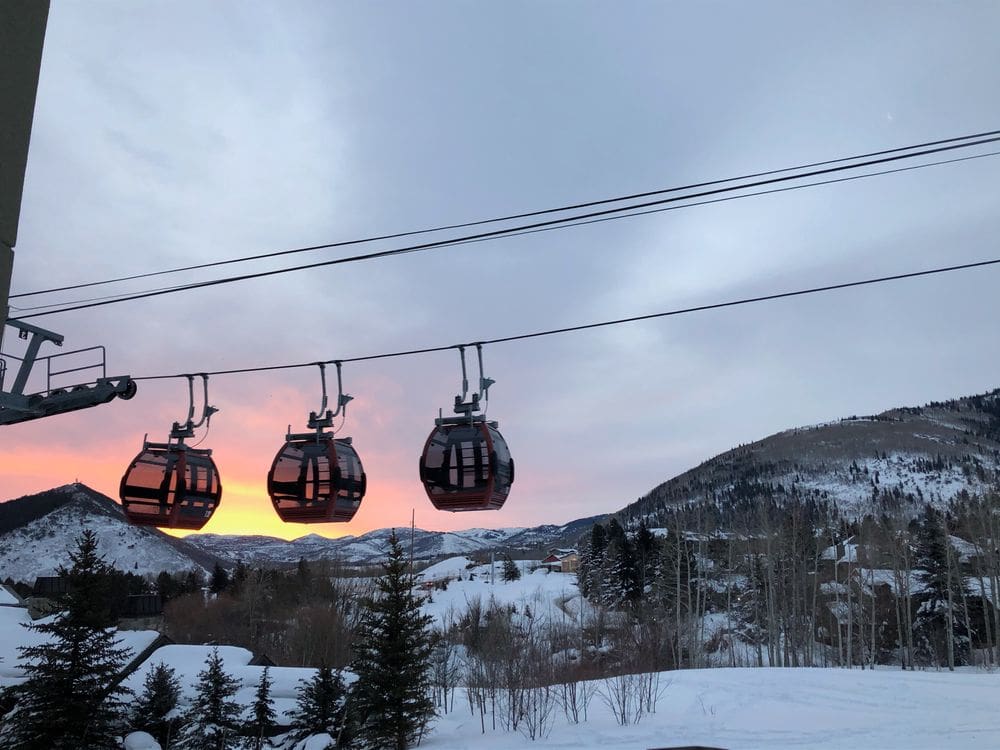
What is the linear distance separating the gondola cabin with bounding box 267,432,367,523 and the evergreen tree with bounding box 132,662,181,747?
67.2ft

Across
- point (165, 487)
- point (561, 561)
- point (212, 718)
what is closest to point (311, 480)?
point (165, 487)

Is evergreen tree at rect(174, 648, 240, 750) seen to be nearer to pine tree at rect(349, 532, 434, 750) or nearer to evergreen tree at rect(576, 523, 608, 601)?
pine tree at rect(349, 532, 434, 750)

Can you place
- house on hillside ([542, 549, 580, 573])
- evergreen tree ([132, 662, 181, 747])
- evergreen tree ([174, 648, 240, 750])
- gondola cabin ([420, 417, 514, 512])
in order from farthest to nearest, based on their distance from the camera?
house on hillside ([542, 549, 580, 573]) < evergreen tree ([132, 662, 181, 747]) < evergreen tree ([174, 648, 240, 750]) < gondola cabin ([420, 417, 514, 512])

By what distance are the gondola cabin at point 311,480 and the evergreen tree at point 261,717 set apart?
2047cm

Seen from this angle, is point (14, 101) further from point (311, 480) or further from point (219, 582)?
point (219, 582)

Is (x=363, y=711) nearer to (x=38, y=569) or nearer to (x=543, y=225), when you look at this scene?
(x=543, y=225)

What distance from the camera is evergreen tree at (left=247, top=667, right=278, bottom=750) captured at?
85.8 ft

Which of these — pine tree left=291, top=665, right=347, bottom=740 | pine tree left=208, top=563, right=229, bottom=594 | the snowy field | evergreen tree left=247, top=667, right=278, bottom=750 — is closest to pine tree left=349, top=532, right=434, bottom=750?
the snowy field

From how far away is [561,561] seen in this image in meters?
144

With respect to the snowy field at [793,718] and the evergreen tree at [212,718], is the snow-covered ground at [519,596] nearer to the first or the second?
the snowy field at [793,718]

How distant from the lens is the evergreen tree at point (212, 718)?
24.5 m

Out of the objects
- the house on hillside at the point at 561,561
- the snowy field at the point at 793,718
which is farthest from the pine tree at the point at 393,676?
the house on hillside at the point at 561,561

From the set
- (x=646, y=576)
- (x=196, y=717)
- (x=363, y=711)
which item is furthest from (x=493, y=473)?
(x=646, y=576)

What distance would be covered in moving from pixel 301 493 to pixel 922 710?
2434cm
